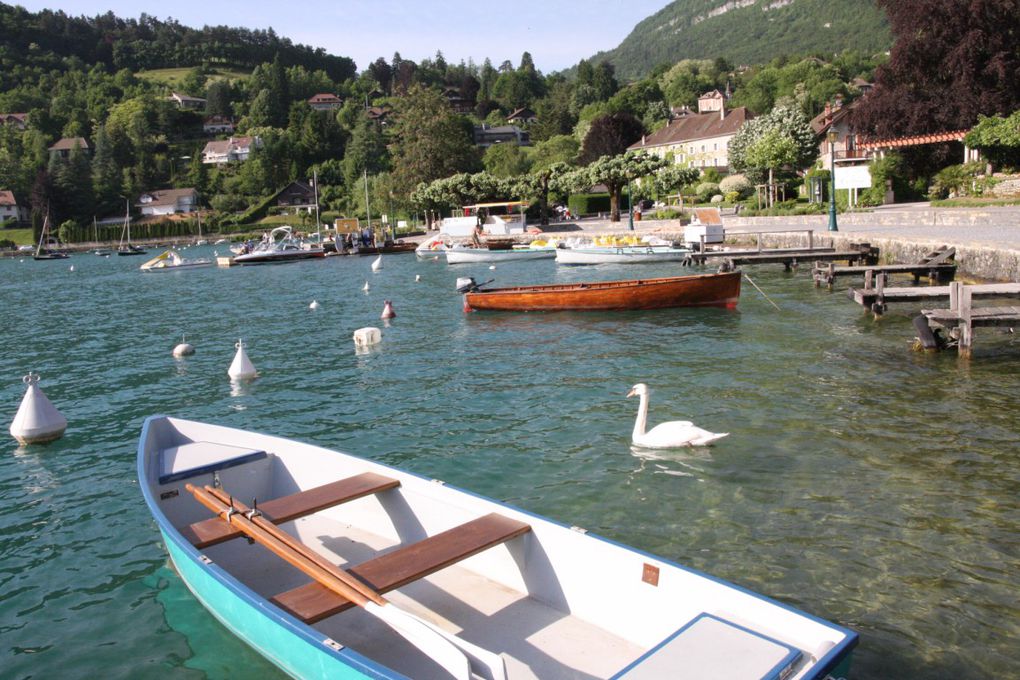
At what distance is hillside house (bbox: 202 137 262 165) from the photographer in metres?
180

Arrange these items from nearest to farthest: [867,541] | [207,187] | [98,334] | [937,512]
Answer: [867,541] < [937,512] < [98,334] < [207,187]

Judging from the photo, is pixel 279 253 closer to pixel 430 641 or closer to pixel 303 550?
pixel 303 550

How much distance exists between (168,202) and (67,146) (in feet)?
135

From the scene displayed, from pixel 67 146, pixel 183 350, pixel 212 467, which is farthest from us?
Result: pixel 67 146

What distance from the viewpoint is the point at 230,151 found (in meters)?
181

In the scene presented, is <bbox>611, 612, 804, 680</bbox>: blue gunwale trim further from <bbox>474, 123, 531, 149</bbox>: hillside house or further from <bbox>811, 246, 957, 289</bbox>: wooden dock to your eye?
<bbox>474, 123, 531, 149</bbox>: hillside house

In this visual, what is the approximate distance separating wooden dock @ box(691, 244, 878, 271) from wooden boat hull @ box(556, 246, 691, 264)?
4.16m

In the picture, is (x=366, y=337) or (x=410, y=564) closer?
(x=410, y=564)

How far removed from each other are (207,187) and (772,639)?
17747 centimetres

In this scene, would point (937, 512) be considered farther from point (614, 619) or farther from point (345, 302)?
point (345, 302)

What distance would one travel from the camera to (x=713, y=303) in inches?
953

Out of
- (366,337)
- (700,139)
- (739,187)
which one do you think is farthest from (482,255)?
(700,139)

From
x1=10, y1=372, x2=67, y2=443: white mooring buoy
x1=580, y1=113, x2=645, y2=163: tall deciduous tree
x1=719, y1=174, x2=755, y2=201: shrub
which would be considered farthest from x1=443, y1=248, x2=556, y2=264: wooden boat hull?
x1=580, y1=113, x2=645, y2=163: tall deciduous tree

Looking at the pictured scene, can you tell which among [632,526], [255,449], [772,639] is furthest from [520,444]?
[772,639]
